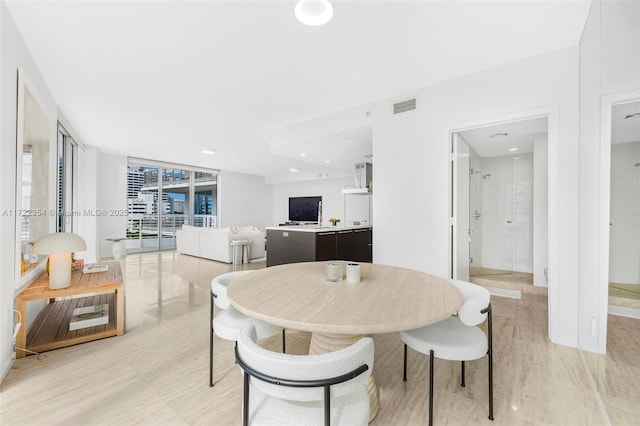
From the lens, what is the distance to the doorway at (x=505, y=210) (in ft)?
12.7

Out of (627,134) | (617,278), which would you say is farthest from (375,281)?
(627,134)

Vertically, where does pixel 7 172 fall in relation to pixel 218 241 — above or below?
above

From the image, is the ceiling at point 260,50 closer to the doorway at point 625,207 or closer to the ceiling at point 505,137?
the ceiling at point 505,137

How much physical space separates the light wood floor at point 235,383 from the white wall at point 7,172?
13.2 inches

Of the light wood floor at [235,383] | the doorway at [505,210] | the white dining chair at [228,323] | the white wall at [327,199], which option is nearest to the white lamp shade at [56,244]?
the light wood floor at [235,383]

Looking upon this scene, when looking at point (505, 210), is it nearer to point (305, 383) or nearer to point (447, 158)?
point (447, 158)

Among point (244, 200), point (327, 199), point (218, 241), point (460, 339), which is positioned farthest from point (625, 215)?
point (244, 200)

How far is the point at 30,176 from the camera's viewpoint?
2.39 metres

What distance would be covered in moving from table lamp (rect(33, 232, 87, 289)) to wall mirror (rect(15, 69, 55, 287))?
16cm

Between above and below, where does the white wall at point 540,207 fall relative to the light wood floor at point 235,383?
above

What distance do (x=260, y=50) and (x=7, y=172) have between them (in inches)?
82.5

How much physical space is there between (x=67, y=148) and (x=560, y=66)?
7.00 metres

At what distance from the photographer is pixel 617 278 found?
6.16ft

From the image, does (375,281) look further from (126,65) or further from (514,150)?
(514,150)
